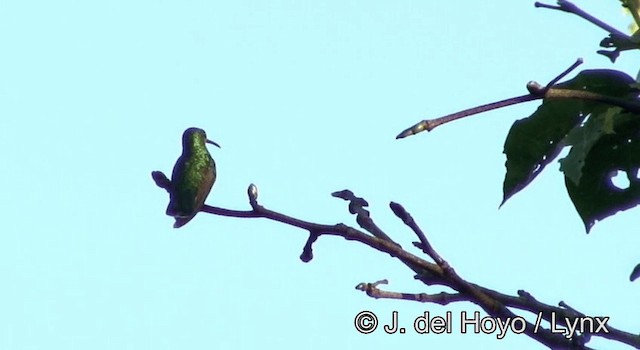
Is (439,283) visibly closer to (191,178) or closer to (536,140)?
(536,140)

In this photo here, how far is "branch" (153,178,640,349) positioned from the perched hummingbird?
420mm

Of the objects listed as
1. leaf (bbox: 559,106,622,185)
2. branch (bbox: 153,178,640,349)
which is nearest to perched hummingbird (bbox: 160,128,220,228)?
branch (bbox: 153,178,640,349)

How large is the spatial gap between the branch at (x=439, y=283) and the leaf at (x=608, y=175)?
17.9 inches

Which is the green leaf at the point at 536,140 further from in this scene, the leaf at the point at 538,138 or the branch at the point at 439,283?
→ the branch at the point at 439,283

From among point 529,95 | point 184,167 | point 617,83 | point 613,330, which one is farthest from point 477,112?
point 184,167

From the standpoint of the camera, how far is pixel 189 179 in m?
3.02

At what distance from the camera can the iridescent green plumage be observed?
111 inches

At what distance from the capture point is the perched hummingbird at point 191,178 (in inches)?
111

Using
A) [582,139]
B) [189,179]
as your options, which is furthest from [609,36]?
[189,179]

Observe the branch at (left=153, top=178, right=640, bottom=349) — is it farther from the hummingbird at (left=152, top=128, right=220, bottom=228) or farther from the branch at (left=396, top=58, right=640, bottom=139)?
the hummingbird at (left=152, top=128, right=220, bottom=228)

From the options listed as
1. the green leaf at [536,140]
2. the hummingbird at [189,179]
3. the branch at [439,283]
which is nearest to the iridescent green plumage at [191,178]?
the hummingbird at [189,179]

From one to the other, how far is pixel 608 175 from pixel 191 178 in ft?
3.22

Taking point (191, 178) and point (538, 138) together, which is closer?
point (538, 138)

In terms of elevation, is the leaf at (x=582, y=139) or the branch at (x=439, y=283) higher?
the leaf at (x=582, y=139)
